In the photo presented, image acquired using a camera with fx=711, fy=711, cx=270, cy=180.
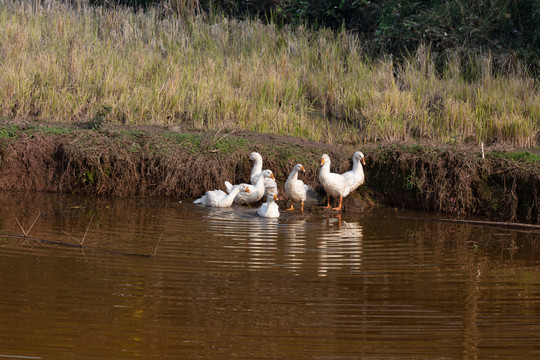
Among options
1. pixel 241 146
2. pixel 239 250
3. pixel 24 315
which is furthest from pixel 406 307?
pixel 241 146

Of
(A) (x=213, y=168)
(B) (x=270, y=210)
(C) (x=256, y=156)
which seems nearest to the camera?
(B) (x=270, y=210)

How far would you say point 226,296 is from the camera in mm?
5527

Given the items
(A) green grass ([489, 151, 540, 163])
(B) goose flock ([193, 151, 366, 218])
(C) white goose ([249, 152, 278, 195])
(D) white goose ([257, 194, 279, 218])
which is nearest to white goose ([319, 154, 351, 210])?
(B) goose flock ([193, 151, 366, 218])

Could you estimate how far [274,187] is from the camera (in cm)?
1093

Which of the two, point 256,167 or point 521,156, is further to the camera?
point 256,167

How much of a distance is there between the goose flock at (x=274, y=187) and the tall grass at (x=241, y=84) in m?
2.30

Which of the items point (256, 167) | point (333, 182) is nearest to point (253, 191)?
point (256, 167)

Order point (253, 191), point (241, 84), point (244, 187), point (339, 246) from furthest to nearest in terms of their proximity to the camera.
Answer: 1. point (241, 84)
2. point (253, 191)
3. point (244, 187)
4. point (339, 246)

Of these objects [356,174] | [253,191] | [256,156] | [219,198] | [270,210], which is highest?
[256,156]

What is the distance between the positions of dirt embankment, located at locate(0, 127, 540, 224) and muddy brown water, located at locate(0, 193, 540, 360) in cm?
169

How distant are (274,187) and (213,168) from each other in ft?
3.74

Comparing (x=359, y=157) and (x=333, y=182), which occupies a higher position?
(x=359, y=157)

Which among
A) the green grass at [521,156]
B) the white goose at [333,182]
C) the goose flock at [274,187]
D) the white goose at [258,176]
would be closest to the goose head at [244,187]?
the goose flock at [274,187]

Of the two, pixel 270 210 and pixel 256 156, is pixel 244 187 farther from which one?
pixel 270 210
